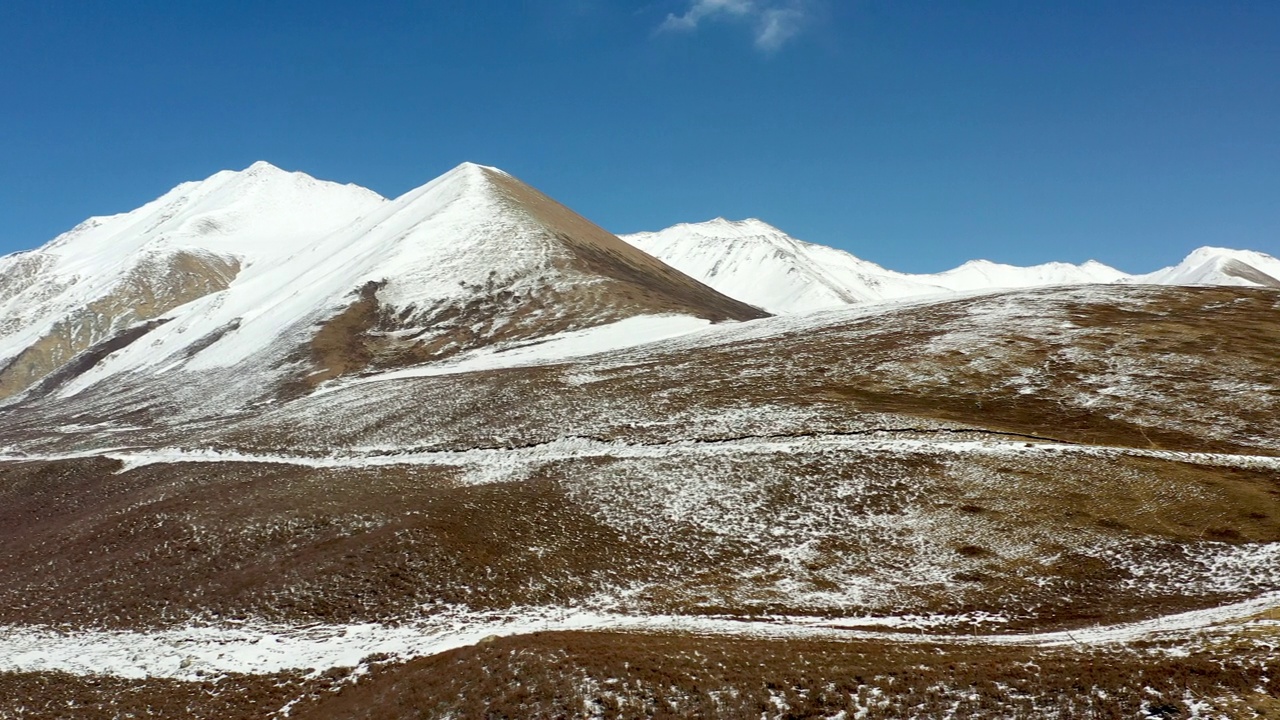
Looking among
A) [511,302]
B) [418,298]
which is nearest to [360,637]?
[511,302]

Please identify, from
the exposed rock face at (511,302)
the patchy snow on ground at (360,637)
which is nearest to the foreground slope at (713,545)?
the patchy snow on ground at (360,637)

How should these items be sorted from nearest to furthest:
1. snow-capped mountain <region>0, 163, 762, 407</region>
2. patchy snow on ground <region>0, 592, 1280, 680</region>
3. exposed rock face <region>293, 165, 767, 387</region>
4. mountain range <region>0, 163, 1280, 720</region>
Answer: mountain range <region>0, 163, 1280, 720</region> < patchy snow on ground <region>0, 592, 1280, 680</region> < exposed rock face <region>293, 165, 767, 387</region> < snow-capped mountain <region>0, 163, 762, 407</region>

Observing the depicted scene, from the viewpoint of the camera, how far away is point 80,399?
102750 millimetres

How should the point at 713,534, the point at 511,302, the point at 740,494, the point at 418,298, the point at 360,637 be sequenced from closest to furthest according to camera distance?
the point at 360,637 → the point at 713,534 → the point at 740,494 → the point at 511,302 → the point at 418,298

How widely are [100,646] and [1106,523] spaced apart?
4222 cm

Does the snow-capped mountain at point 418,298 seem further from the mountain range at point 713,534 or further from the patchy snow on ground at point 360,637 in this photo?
the patchy snow on ground at point 360,637

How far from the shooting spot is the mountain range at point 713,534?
19.7m

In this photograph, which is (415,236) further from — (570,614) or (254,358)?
(570,614)

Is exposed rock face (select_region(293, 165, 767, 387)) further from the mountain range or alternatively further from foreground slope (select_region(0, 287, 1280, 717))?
foreground slope (select_region(0, 287, 1280, 717))

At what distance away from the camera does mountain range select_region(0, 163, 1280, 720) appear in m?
19.7

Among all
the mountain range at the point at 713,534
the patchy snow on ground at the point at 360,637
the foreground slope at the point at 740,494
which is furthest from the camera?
the foreground slope at the point at 740,494

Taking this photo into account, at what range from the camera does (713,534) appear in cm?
3291

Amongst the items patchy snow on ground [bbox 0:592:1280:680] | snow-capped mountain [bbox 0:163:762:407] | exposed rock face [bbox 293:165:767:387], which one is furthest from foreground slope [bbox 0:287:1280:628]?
snow-capped mountain [bbox 0:163:762:407]

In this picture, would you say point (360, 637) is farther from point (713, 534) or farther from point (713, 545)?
point (713, 534)
